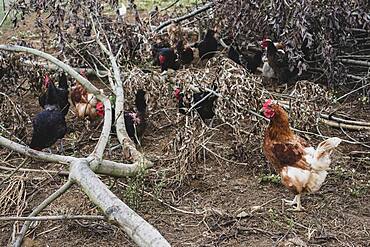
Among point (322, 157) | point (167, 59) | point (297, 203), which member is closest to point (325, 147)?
point (322, 157)

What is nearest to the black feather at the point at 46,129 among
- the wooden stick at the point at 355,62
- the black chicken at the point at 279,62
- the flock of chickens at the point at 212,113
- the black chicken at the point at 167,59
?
the flock of chickens at the point at 212,113

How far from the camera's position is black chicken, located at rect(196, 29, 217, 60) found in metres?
6.70

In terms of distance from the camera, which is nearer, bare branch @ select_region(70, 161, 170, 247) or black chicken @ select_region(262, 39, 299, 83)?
bare branch @ select_region(70, 161, 170, 247)

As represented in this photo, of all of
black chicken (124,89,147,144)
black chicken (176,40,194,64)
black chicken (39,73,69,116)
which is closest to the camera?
black chicken (124,89,147,144)

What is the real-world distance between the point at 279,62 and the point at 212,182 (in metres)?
2.30

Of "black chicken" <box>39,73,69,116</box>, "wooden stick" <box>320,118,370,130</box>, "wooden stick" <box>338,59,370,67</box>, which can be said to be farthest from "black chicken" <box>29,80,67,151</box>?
"wooden stick" <box>338,59,370,67</box>

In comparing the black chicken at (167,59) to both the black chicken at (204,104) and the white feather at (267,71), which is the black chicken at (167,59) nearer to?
the white feather at (267,71)

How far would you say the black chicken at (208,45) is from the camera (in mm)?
6695

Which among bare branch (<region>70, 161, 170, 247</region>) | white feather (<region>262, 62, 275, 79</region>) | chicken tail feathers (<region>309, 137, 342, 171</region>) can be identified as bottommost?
white feather (<region>262, 62, 275, 79</region>)

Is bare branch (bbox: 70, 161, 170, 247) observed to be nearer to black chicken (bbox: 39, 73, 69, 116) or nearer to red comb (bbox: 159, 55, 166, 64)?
black chicken (bbox: 39, 73, 69, 116)

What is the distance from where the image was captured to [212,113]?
486cm

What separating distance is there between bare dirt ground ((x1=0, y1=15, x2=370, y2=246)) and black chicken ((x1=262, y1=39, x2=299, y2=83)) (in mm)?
1476

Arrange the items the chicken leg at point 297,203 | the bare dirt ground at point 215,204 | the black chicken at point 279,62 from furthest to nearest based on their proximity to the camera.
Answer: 1. the black chicken at point 279,62
2. the chicken leg at point 297,203
3. the bare dirt ground at point 215,204

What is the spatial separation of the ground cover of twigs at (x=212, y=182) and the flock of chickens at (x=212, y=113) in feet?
0.51
